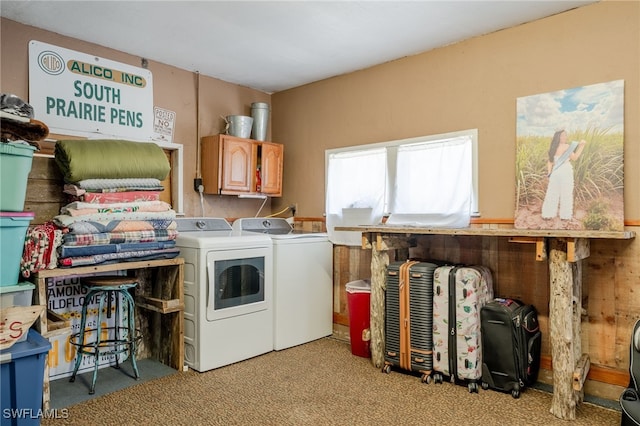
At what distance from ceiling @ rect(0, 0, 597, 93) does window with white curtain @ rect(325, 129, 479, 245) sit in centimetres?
78

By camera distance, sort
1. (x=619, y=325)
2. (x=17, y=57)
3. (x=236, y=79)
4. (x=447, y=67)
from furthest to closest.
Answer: (x=236, y=79)
(x=447, y=67)
(x=17, y=57)
(x=619, y=325)

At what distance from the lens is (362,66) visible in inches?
153

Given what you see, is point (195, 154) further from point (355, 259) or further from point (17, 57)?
point (355, 259)

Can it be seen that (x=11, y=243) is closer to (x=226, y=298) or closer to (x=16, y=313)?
(x=16, y=313)

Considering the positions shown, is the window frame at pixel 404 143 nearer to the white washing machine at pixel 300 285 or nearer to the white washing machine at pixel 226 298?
the white washing machine at pixel 300 285

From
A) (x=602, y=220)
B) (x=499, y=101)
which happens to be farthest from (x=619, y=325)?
(x=499, y=101)

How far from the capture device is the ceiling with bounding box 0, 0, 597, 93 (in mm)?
2775

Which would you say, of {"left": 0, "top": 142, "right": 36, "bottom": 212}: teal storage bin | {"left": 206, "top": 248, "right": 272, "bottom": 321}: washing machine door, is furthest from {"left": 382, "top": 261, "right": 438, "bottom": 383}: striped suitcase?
{"left": 0, "top": 142, "right": 36, "bottom": 212}: teal storage bin

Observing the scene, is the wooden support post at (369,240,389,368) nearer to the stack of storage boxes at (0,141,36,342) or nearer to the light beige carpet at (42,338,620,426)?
Answer: the light beige carpet at (42,338,620,426)

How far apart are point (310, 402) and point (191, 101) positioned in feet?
9.29

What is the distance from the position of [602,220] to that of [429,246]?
1.22 m

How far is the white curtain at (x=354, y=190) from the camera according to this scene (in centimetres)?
382

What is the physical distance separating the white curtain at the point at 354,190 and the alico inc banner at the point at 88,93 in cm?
172

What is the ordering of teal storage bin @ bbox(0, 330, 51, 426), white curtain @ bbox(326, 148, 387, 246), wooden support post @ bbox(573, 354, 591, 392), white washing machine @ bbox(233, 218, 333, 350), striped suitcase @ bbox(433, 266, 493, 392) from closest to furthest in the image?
1. teal storage bin @ bbox(0, 330, 51, 426)
2. wooden support post @ bbox(573, 354, 591, 392)
3. striped suitcase @ bbox(433, 266, 493, 392)
4. white washing machine @ bbox(233, 218, 333, 350)
5. white curtain @ bbox(326, 148, 387, 246)
